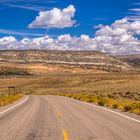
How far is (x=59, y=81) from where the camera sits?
125312mm

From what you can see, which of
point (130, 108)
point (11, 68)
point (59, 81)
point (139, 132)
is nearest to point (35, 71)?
point (11, 68)

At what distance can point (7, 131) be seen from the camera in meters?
14.0

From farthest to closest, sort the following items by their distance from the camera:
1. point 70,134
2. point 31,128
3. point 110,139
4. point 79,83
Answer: point 79,83 → point 31,128 → point 70,134 → point 110,139

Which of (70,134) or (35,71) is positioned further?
(35,71)

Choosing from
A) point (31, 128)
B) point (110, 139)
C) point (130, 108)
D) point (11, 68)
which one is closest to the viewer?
point (110, 139)

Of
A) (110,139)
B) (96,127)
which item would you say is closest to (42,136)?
(110,139)

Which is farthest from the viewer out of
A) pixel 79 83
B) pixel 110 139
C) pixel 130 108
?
pixel 79 83

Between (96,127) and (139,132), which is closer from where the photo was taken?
(139,132)

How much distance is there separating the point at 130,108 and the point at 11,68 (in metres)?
Answer: 156

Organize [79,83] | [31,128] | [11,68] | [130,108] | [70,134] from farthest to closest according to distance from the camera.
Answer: [11,68], [79,83], [130,108], [31,128], [70,134]

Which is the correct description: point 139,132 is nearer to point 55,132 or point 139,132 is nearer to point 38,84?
point 55,132

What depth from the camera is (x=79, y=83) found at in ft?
389

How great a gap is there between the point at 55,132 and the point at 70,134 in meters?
0.78

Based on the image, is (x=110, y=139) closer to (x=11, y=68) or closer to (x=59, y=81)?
(x=59, y=81)
